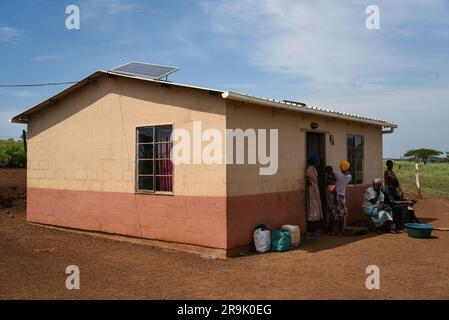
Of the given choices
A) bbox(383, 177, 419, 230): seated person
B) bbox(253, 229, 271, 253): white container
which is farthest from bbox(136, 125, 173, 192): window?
bbox(383, 177, 419, 230): seated person

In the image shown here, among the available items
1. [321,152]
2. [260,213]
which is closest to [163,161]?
[260,213]

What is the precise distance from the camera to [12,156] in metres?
20.0

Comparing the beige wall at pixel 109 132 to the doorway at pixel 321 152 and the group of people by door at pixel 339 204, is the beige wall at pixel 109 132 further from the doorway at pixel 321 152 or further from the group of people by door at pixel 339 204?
the doorway at pixel 321 152

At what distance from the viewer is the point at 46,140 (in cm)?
1126

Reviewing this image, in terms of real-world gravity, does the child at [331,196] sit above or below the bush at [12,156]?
below

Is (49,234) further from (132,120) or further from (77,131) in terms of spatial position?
(132,120)

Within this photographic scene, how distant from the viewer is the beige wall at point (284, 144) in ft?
25.9

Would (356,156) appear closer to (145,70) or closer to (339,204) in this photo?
(339,204)

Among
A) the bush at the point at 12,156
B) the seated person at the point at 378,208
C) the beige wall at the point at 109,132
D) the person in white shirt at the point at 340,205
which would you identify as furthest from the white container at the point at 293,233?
the bush at the point at 12,156

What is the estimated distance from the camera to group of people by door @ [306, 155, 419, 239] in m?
9.77

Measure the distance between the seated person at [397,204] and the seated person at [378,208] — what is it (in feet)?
0.90

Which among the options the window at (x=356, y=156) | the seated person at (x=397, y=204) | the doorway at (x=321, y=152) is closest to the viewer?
the doorway at (x=321, y=152)

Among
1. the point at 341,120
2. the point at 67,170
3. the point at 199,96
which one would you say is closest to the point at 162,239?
the point at 199,96

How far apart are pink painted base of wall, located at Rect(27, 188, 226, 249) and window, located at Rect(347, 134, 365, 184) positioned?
5.63 metres
